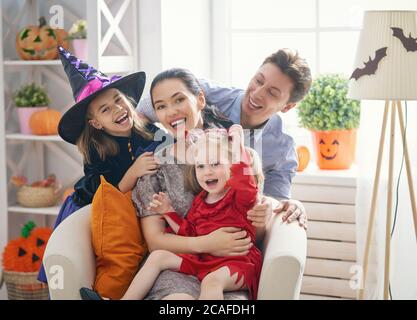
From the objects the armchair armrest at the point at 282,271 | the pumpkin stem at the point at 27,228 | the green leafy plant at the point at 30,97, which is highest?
the green leafy plant at the point at 30,97

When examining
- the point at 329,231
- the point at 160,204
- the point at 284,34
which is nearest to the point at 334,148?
the point at 329,231

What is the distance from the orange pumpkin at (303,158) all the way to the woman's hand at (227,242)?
1.18 metres

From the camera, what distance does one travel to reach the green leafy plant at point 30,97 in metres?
3.45

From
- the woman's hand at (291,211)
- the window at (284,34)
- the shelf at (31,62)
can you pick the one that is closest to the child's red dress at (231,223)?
the woman's hand at (291,211)

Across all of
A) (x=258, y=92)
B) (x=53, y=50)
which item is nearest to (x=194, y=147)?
(x=258, y=92)

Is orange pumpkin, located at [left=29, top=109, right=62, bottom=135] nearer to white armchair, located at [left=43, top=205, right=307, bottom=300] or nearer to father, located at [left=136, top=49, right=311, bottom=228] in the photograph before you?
father, located at [left=136, top=49, right=311, bottom=228]

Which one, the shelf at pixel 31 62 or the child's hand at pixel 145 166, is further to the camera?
the shelf at pixel 31 62

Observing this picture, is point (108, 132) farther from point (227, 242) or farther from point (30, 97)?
point (30, 97)

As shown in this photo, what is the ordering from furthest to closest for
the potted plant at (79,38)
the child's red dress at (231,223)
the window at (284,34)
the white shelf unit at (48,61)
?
the window at (284,34), the potted plant at (79,38), the white shelf unit at (48,61), the child's red dress at (231,223)

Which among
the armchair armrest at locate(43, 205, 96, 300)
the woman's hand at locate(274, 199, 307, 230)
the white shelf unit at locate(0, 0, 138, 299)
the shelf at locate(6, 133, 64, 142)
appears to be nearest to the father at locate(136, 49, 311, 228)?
the woman's hand at locate(274, 199, 307, 230)

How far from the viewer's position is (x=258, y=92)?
2590 millimetres

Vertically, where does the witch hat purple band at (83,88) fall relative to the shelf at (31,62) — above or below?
below

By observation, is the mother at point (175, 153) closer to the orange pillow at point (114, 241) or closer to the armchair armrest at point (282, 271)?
the orange pillow at point (114, 241)

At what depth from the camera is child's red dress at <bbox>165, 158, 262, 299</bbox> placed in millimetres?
2320
